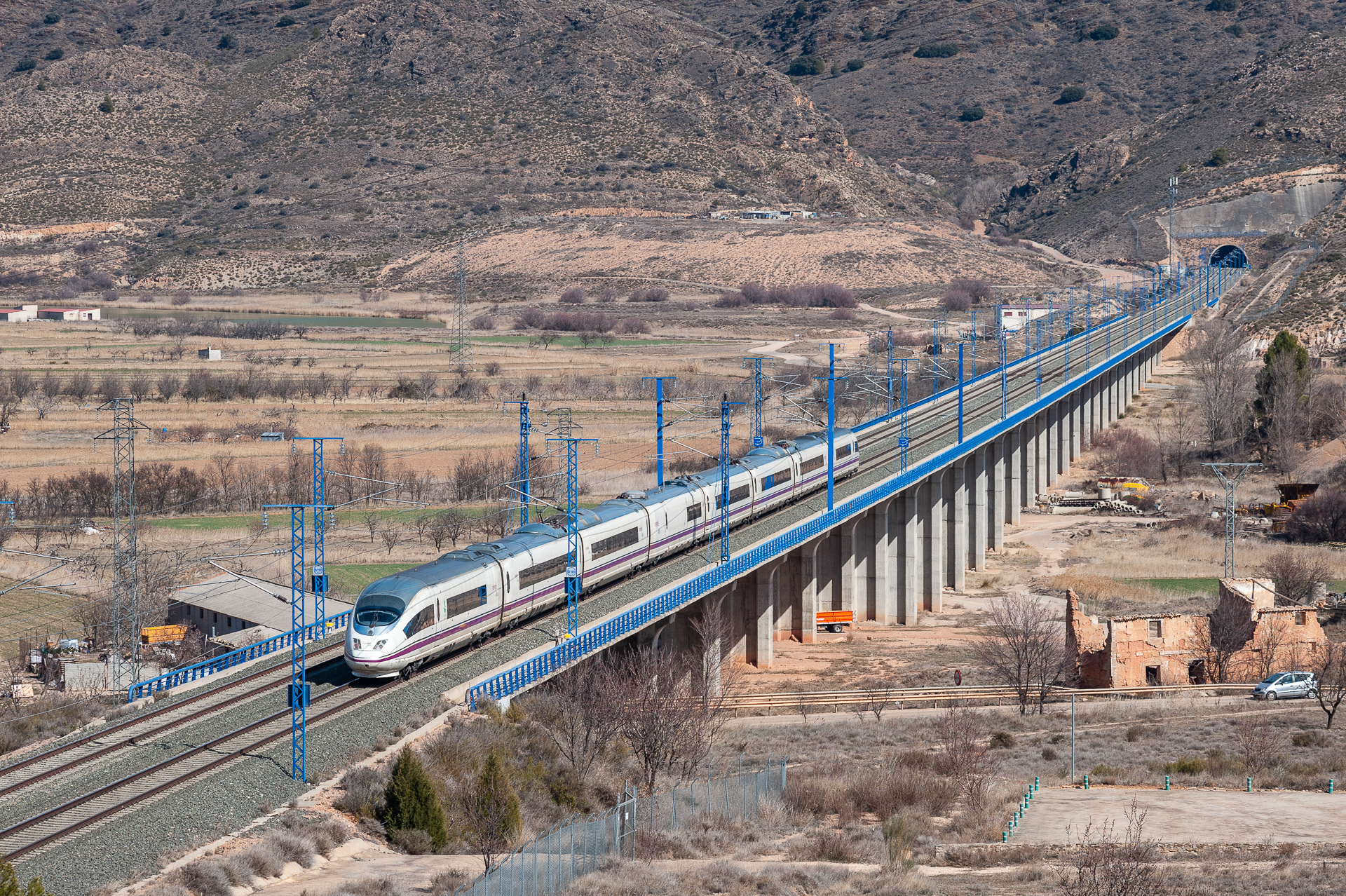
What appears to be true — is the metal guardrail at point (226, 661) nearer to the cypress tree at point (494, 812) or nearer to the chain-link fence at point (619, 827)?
the cypress tree at point (494, 812)

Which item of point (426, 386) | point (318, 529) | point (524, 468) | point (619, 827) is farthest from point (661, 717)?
point (426, 386)

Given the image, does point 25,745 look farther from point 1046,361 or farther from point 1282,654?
point 1046,361

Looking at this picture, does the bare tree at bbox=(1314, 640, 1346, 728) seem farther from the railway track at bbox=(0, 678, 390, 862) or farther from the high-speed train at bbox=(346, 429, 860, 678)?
the railway track at bbox=(0, 678, 390, 862)

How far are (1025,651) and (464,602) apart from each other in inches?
877

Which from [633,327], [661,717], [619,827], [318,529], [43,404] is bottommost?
[619,827]

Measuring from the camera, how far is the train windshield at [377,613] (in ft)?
119

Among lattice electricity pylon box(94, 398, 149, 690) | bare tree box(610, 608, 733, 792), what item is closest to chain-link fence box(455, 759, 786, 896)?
bare tree box(610, 608, 733, 792)

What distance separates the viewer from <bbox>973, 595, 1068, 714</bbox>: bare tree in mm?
51969

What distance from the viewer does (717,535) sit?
57562mm

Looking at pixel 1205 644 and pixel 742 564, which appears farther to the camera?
pixel 1205 644

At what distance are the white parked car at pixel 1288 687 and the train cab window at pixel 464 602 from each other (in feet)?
90.8

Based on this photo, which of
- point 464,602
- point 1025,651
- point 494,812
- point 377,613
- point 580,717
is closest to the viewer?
point 494,812

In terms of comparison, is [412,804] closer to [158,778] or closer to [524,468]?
[158,778]

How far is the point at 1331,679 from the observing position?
2029 inches
